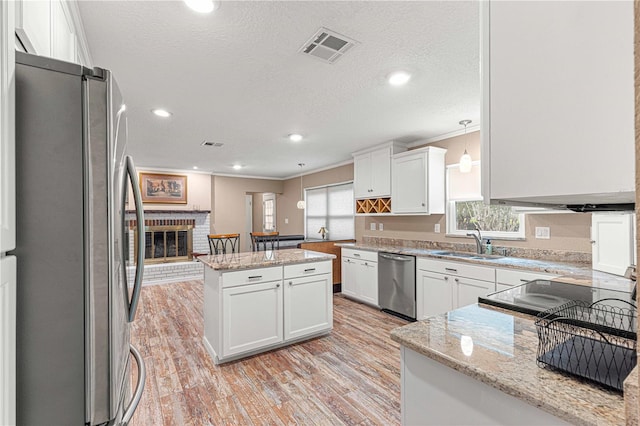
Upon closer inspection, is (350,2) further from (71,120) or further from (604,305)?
(604,305)

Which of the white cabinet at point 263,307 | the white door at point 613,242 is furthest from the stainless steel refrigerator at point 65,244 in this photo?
the white door at point 613,242

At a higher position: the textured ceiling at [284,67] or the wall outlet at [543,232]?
the textured ceiling at [284,67]

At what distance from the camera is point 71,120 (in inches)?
33.4

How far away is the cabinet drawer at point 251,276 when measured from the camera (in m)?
2.58

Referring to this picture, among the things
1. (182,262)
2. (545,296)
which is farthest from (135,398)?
(182,262)

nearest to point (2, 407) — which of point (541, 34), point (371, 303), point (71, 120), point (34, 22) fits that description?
point (71, 120)

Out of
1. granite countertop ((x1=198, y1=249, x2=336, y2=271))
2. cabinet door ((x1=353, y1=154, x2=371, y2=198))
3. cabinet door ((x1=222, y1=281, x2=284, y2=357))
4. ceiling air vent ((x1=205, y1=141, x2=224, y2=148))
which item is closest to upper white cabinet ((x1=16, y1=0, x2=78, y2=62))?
granite countertop ((x1=198, y1=249, x2=336, y2=271))

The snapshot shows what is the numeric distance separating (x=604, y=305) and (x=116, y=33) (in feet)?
9.22

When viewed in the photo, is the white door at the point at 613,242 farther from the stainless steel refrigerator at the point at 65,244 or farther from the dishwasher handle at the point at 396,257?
the stainless steel refrigerator at the point at 65,244

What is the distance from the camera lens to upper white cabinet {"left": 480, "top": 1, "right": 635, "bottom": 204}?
0.61 m

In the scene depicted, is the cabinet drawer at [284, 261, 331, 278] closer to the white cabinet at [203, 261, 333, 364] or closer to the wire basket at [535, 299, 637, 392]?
the white cabinet at [203, 261, 333, 364]

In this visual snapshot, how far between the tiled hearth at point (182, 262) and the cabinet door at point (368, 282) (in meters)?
3.67

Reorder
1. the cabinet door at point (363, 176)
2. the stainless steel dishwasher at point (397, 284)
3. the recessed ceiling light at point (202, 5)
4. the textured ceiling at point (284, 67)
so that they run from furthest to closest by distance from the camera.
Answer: the cabinet door at point (363, 176) → the stainless steel dishwasher at point (397, 284) → the textured ceiling at point (284, 67) → the recessed ceiling light at point (202, 5)

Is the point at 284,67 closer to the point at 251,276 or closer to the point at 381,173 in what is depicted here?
the point at 251,276
